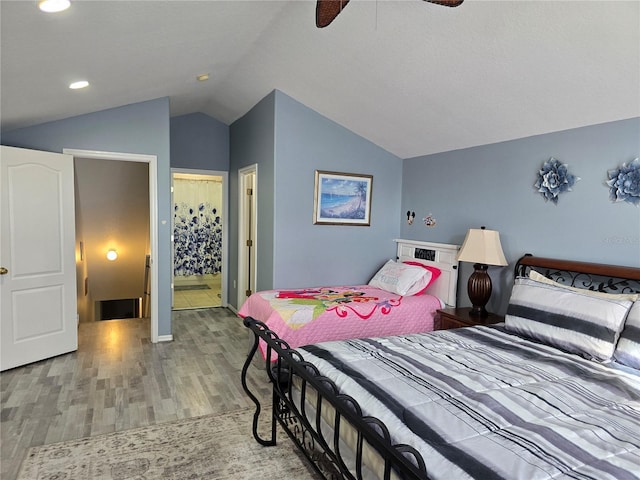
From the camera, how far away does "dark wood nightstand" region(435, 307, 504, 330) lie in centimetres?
314

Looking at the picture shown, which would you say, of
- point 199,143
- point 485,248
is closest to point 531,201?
point 485,248

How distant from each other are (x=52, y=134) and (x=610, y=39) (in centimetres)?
451

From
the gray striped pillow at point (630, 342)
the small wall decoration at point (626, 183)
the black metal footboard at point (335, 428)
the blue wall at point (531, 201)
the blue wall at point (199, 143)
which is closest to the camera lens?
the black metal footboard at point (335, 428)

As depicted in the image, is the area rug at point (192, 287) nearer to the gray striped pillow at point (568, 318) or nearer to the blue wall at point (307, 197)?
the blue wall at point (307, 197)

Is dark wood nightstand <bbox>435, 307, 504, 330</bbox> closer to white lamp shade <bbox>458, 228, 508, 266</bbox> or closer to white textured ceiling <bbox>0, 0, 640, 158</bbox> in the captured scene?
white lamp shade <bbox>458, 228, 508, 266</bbox>

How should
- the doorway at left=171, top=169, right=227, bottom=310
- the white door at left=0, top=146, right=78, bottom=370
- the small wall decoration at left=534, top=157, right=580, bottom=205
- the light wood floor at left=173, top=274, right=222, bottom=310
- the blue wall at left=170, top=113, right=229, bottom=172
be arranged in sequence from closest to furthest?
the small wall decoration at left=534, top=157, right=580, bottom=205
the white door at left=0, top=146, right=78, bottom=370
the blue wall at left=170, top=113, right=229, bottom=172
the light wood floor at left=173, top=274, right=222, bottom=310
the doorway at left=171, top=169, right=227, bottom=310

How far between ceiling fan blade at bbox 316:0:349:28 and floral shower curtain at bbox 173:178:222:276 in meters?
5.24

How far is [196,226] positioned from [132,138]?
309 cm

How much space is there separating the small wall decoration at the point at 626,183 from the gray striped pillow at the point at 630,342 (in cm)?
74

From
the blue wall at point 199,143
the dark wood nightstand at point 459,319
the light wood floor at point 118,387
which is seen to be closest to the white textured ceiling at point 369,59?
the blue wall at point 199,143

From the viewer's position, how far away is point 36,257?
11.9ft

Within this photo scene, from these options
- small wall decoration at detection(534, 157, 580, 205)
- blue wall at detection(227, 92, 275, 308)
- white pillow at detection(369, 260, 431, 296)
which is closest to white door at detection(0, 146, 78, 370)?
blue wall at detection(227, 92, 275, 308)

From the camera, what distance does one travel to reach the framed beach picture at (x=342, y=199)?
4445 millimetres

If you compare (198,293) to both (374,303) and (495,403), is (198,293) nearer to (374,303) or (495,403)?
(374,303)
